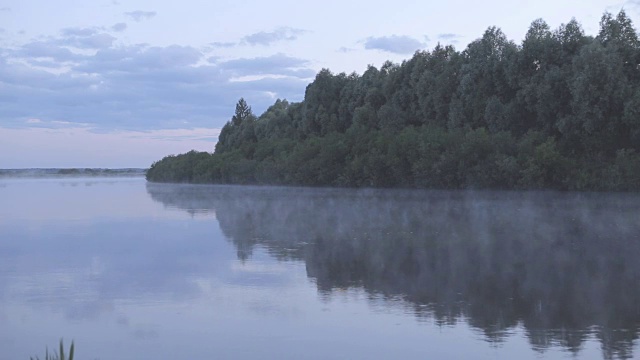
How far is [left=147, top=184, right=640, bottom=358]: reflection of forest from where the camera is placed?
8.45 meters

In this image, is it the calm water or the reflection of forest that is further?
the reflection of forest

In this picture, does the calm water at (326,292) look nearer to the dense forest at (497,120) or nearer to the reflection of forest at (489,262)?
the reflection of forest at (489,262)

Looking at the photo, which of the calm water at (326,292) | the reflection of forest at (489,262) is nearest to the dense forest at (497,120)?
the reflection of forest at (489,262)

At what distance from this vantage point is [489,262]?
42.9 ft

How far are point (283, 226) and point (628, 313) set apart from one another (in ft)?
43.0

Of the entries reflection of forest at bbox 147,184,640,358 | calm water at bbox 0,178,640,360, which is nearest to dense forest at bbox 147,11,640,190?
reflection of forest at bbox 147,184,640,358

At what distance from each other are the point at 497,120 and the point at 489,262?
3420cm

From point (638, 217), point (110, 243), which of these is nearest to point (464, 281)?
point (110, 243)

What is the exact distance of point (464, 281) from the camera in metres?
11.0

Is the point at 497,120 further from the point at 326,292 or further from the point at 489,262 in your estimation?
the point at 326,292

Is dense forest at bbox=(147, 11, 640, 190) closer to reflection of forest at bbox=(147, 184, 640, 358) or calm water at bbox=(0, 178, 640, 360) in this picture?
reflection of forest at bbox=(147, 184, 640, 358)

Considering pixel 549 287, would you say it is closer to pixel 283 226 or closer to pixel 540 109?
pixel 283 226

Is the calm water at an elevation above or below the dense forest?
below

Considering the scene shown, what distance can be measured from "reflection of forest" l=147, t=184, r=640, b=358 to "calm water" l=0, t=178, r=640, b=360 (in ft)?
0.13
